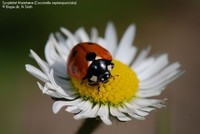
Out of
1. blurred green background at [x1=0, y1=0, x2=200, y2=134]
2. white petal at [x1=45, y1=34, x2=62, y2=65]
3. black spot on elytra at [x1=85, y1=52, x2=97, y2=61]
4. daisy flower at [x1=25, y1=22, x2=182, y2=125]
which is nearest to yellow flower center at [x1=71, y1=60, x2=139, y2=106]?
daisy flower at [x1=25, y1=22, x2=182, y2=125]

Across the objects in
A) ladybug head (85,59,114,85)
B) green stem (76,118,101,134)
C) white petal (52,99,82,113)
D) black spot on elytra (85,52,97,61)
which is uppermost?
black spot on elytra (85,52,97,61)

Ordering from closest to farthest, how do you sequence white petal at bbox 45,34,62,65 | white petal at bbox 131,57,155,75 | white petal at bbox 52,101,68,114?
white petal at bbox 52,101,68,114 → white petal at bbox 45,34,62,65 → white petal at bbox 131,57,155,75

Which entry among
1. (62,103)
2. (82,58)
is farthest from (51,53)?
(62,103)

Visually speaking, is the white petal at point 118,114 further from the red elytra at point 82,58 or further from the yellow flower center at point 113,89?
the red elytra at point 82,58

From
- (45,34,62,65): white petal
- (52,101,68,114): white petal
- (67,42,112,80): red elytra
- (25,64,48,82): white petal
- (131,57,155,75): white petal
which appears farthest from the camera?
(131,57,155,75): white petal

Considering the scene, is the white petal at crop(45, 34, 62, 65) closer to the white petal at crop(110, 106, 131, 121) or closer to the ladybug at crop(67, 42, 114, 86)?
the ladybug at crop(67, 42, 114, 86)

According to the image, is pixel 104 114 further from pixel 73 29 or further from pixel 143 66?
pixel 73 29

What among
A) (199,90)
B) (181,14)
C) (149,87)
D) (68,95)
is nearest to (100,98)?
(68,95)
